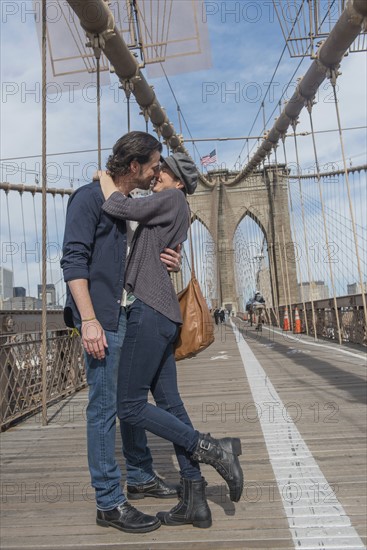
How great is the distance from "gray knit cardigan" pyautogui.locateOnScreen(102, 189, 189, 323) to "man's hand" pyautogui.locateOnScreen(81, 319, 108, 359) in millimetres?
168

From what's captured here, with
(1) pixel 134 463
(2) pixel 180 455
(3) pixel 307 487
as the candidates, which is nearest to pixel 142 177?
(2) pixel 180 455

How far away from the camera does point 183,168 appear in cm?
176

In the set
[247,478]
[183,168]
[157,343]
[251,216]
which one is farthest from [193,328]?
[251,216]

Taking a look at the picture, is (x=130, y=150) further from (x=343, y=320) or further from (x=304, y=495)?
(x=343, y=320)

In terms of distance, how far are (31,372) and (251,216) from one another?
1358 inches

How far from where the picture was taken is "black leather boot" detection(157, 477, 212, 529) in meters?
1.62

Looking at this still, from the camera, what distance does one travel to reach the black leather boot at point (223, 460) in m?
1.60

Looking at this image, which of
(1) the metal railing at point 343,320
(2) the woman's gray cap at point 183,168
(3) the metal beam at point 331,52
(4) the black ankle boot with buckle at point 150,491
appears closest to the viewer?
Answer: (2) the woman's gray cap at point 183,168

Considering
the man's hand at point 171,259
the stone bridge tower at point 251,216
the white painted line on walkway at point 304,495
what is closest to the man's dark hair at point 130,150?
the man's hand at point 171,259

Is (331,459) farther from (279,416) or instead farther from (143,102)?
(143,102)

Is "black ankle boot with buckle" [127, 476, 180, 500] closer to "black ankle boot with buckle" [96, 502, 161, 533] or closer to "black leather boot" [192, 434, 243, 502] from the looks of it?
"black ankle boot with buckle" [96, 502, 161, 533]

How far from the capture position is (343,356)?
22.9 feet

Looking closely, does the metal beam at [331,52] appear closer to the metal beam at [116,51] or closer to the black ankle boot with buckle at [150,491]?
the metal beam at [116,51]

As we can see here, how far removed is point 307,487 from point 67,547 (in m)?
0.92
